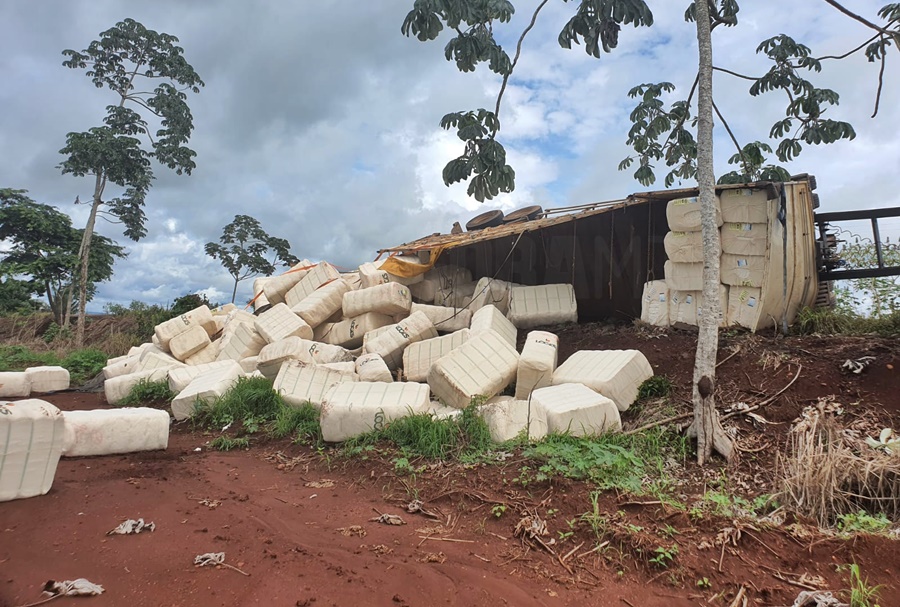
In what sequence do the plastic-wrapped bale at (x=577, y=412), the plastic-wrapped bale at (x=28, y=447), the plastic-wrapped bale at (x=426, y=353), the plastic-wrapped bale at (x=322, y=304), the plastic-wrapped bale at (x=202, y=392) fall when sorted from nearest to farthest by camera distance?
the plastic-wrapped bale at (x=28, y=447)
the plastic-wrapped bale at (x=577, y=412)
the plastic-wrapped bale at (x=202, y=392)
the plastic-wrapped bale at (x=426, y=353)
the plastic-wrapped bale at (x=322, y=304)

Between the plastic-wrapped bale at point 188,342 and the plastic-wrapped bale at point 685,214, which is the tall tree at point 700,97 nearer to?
the plastic-wrapped bale at point 685,214

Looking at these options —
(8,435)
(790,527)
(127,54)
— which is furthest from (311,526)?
(127,54)

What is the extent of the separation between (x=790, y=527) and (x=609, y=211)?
5.94 metres

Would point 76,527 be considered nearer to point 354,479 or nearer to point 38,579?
point 38,579

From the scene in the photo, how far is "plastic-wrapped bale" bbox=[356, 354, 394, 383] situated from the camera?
6801 mm

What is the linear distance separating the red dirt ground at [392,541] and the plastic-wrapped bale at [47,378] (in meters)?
5.93

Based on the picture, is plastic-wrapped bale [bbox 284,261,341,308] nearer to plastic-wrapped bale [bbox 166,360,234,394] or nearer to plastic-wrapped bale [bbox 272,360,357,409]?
plastic-wrapped bale [bbox 166,360,234,394]

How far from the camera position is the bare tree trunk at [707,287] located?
15.7 feet

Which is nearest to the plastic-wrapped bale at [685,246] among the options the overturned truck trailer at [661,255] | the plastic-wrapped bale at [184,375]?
the overturned truck trailer at [661,255]

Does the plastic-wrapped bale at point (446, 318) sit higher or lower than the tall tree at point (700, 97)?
lower

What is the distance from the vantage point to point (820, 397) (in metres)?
5.32

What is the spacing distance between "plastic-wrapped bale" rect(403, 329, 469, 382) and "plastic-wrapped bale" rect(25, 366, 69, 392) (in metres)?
6.88

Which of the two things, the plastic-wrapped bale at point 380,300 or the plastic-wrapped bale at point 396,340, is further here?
the plastic-wrapped bale at point 380,300

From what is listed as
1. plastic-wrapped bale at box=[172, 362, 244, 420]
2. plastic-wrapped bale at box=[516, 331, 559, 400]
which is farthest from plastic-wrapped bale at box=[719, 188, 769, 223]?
plastic-wrapped bale at box=[172, 362, 244, 420]
